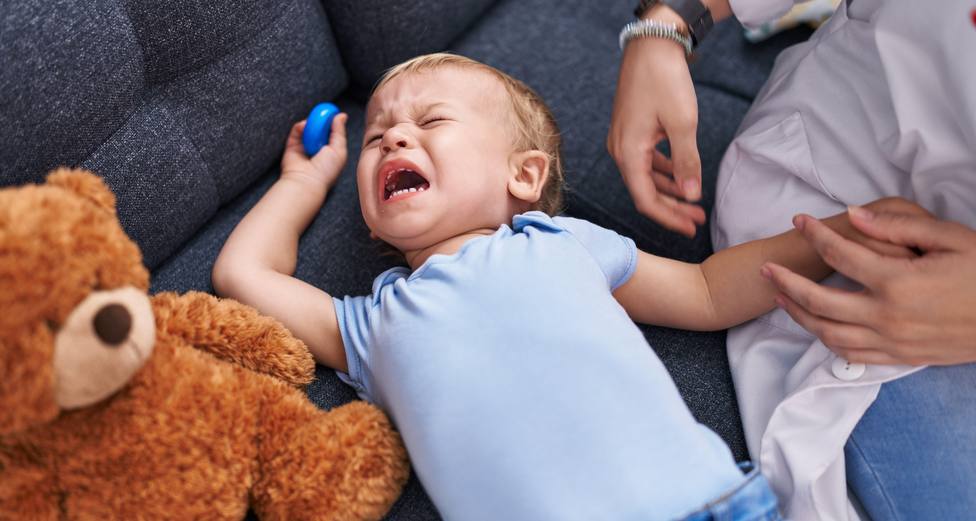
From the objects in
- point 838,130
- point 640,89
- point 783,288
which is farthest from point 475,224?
point 838,130

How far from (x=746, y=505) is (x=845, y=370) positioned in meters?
0.22

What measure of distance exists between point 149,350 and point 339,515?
11.1 inches

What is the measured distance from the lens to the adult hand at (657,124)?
1016mm

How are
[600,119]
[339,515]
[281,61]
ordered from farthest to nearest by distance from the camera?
[600,119], [281,61], [339,515]

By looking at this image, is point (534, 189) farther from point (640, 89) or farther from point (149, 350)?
point (149, 350)

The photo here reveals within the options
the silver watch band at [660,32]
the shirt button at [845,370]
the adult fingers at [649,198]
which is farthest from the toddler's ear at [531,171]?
the shirt button at [845,370]

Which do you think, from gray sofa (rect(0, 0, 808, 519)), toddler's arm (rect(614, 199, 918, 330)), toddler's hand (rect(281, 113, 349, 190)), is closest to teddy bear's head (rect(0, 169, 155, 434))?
gray sofa (rect(0, 0, 808, 519))

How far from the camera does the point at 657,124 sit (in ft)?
3.43

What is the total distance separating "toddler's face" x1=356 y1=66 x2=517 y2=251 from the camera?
1024mm

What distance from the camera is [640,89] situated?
104 centimetres

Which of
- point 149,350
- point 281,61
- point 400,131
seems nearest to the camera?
point 149,350

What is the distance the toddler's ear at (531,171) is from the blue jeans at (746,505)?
1.60 ft

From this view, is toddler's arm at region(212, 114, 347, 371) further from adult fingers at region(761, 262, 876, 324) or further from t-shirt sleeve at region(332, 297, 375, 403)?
adult fingers at region(761, 262, 876, 324)

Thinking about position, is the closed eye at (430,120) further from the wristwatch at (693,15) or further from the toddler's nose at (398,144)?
the wristwatch at (693,15)
